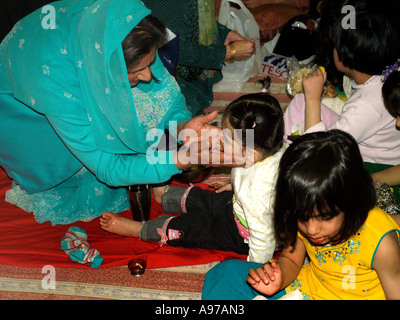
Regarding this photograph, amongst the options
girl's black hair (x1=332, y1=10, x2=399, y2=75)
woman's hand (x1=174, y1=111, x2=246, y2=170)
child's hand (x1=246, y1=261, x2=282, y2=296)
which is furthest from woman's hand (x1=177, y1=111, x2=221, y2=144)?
girl's black hair (x1=332, y1=10, x2=399, y2=75)

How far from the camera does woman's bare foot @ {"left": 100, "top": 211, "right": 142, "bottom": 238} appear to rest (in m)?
1.60

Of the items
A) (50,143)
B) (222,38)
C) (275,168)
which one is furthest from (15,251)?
(222,38)

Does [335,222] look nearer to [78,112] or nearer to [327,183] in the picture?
[327,183]

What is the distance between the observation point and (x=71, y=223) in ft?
5.48

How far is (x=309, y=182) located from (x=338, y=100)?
42.5 inches

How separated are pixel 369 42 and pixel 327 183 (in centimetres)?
83

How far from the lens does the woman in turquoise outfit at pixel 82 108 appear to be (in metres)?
1.22

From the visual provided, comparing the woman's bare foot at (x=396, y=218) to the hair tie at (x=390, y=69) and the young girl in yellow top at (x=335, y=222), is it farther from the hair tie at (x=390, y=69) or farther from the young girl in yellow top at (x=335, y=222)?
the hair tie at (x=390, y=69)

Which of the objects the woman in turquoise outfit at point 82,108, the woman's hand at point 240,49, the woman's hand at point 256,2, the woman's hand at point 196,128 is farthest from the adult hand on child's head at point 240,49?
the woman's hand at point 256,2

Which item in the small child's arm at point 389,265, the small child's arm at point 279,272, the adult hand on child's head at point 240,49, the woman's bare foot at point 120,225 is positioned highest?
the adult hand on child's head at point 240,49

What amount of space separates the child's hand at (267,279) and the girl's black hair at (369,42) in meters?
0.91

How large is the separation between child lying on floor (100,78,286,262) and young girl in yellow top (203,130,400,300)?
16 cm

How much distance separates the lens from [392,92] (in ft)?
4.46

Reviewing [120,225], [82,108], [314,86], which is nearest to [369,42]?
[314,86]
